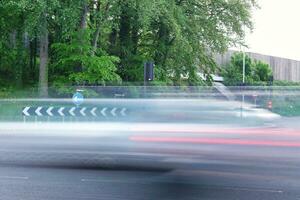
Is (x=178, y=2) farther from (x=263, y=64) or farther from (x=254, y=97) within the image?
(x=254, y=97)

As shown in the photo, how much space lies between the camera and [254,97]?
5.64m

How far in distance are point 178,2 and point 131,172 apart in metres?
24.5

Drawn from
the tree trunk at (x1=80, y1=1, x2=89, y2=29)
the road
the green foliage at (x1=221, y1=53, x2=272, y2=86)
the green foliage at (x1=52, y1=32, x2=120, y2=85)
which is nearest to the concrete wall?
the green foliage at (x1=221, y1=53, x2=272, y2=86)

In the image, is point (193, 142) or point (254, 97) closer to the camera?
point (193, 142)

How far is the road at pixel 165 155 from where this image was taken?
367 cm

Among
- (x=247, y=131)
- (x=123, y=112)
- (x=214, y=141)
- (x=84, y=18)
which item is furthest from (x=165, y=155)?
(x=84, y=18)

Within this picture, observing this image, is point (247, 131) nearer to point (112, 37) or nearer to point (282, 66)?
point (112, 37)

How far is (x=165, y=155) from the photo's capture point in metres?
3.85

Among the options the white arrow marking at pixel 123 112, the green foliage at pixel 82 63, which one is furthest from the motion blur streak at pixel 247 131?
the green foliage at pixel 82 63

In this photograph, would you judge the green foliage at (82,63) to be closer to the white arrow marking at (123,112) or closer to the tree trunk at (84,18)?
the tree trunk at (84,18)

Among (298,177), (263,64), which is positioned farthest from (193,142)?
(263,64)

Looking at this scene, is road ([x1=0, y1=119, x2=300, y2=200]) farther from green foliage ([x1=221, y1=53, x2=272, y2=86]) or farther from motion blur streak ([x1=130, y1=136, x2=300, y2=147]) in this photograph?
green foliage ([x1=221, y1=53, x2=272, y2=86])

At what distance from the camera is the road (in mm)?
3672

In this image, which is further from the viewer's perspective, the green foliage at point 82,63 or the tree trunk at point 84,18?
the tree trunk at point 84,18
